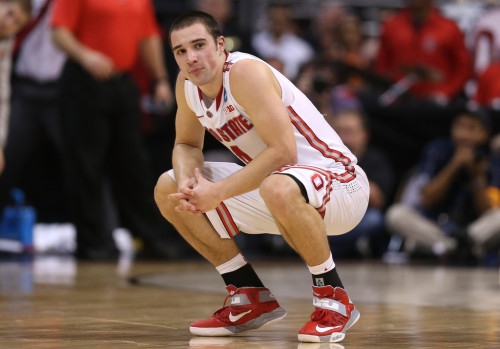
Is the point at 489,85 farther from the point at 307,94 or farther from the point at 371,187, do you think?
the point at 307,94

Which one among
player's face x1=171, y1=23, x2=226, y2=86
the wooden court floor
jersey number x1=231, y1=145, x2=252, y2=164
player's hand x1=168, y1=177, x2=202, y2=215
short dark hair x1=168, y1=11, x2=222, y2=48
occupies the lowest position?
the wooden court floor

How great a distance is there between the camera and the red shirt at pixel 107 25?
22.0ft

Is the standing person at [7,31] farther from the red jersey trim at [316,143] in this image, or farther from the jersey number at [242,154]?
the red jersey trim at [316,143]

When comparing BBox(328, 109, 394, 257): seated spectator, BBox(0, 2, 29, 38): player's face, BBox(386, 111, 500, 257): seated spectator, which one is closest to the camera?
BBox(0, 2, 29, 38): player's face

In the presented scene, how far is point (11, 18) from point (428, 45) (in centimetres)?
450

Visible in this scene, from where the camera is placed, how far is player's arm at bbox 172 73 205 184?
3.35 metres

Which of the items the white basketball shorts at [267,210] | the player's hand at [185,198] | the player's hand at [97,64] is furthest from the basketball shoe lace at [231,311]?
the player's hand at [97,64]

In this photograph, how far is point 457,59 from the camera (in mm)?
8836

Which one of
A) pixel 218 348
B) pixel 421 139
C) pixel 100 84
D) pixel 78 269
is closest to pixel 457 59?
pixel 421 139

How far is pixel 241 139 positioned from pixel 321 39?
21.2 feet

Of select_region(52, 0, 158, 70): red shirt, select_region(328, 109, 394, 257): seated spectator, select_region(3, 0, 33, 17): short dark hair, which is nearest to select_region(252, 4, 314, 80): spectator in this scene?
select_region(328, 109, 394, 257): seated spectator

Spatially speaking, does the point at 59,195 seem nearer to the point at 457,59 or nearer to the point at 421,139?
the point at 421,139

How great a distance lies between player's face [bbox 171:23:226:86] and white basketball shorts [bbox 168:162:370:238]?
0.40 metres

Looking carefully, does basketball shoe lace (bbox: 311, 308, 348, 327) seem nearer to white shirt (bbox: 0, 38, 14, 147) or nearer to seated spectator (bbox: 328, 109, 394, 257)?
white shirt (bbox: 0, 38, 14, 147)
